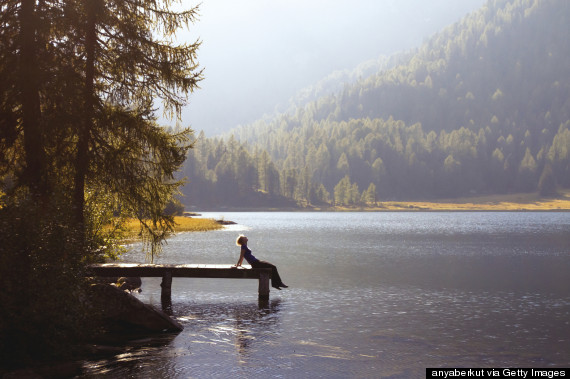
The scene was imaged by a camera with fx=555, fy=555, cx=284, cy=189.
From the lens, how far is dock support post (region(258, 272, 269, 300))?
92.7 ft

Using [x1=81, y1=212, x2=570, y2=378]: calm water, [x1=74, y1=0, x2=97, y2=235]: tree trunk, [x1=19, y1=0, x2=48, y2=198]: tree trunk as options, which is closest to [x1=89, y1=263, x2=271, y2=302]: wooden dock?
[x1=81, y1=212, x2=570, y2=378]: calm water

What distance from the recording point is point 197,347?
1844 centimetres

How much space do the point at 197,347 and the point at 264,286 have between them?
10312 millimetres

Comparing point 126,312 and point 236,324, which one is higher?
point 126,312

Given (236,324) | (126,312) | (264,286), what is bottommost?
(236,324)

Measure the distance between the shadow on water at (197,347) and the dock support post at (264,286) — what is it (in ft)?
9.80

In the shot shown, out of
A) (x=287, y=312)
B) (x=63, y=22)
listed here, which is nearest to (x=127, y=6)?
(x=63, y=22)

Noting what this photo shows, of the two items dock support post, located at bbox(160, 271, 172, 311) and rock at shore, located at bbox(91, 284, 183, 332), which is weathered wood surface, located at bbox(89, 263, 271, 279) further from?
rock at shore, located at bbox(91, 284, 183, 332)

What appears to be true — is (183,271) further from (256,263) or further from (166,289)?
(256,263)

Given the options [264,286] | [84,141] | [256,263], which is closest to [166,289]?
[256,263]

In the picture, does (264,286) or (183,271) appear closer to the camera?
(183,271)

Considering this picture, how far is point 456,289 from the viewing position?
110ft

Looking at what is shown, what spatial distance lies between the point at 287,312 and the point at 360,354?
294 inches

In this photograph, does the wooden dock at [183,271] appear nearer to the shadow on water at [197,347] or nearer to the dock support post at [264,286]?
the dock support post at [264,286]
